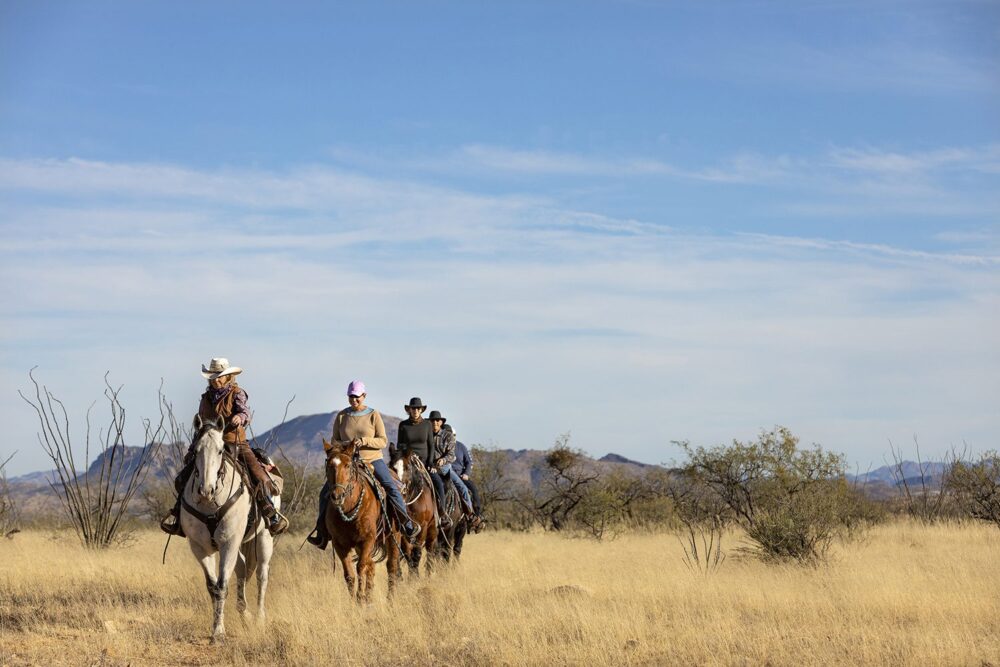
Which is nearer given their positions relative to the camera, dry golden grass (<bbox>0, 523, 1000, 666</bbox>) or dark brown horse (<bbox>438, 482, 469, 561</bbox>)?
dry golden grass (<bbox>0, 523, 1000, 666</bbox>)

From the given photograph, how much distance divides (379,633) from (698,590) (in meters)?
4.77

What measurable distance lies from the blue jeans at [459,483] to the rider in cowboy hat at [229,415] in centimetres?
400

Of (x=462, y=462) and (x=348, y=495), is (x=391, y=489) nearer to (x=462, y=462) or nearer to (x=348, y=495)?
(x=348, y=495)

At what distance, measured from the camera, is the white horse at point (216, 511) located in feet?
37.7

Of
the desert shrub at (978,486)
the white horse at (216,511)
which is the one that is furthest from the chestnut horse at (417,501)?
the desert shrub at (978,486)

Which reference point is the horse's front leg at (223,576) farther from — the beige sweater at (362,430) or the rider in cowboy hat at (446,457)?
the rider in cowboy hat at (446,457)

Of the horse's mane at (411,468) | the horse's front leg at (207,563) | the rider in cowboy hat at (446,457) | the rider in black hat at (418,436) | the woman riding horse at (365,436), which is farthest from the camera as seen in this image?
the rider in cowboy hat at (446,457)

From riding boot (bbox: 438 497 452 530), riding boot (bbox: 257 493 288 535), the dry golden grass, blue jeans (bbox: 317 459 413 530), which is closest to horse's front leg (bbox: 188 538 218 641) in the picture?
the dry golden grass

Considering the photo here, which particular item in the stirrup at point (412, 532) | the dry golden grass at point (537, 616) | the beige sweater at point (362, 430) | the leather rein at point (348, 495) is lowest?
the dry golden grass at point (537, 616)

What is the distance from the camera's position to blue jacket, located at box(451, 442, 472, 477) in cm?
1716

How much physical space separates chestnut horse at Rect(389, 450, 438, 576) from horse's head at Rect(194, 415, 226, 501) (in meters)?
3.25

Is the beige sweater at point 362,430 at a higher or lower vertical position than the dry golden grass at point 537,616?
higher

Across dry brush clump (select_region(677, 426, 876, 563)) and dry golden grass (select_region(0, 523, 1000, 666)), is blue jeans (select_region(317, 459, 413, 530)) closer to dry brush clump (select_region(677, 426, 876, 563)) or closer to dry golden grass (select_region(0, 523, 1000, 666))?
dry golden grass (select_region(0, 523, 1000, 666))

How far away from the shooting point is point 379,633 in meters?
11.2
